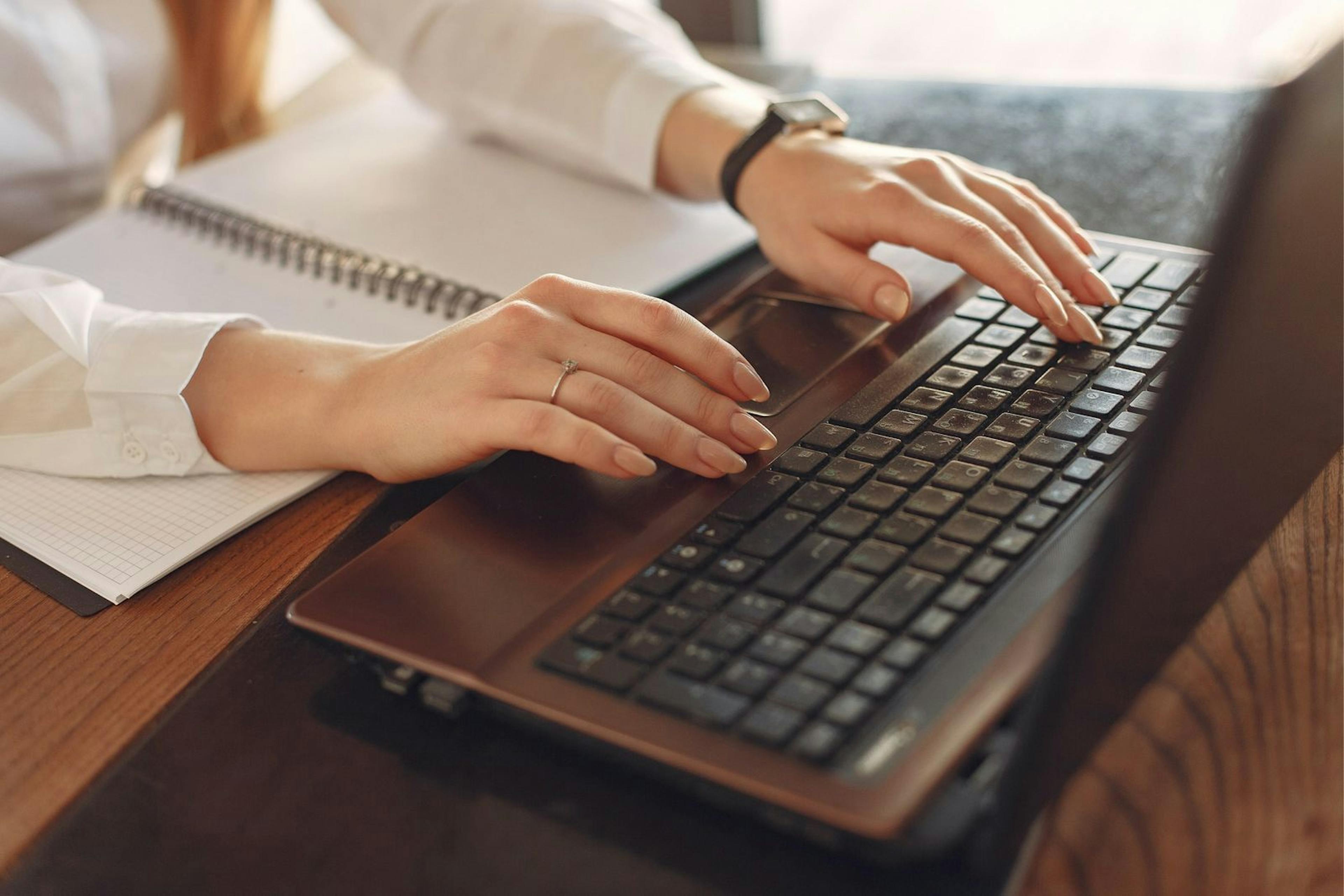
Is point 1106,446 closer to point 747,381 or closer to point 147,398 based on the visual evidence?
point 747,381

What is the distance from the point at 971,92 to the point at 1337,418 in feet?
1.90

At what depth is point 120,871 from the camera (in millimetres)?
394

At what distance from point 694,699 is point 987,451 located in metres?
0.19

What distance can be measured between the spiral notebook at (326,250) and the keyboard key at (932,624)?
1.14ft

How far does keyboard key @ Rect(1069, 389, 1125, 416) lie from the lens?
1.69 feet

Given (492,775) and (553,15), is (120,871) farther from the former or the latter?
(553,15)

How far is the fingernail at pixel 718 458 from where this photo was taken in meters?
0.51

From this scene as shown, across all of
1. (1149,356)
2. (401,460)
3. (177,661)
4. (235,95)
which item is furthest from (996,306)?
(235,95)

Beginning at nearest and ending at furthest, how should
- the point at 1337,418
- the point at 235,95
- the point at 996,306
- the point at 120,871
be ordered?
the point at 120,871
the point at 1337,418
the point at 996,306
the point at 235,95

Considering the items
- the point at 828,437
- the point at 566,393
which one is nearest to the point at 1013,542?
the point at 828,437

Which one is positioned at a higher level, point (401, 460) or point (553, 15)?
point (553, 15)

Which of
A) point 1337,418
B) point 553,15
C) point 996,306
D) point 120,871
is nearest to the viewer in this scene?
point 120,871

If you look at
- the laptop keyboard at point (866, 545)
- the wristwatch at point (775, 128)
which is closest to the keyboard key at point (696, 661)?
the laptop keyboard at point (866, 545)

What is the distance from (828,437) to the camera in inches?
20.7
